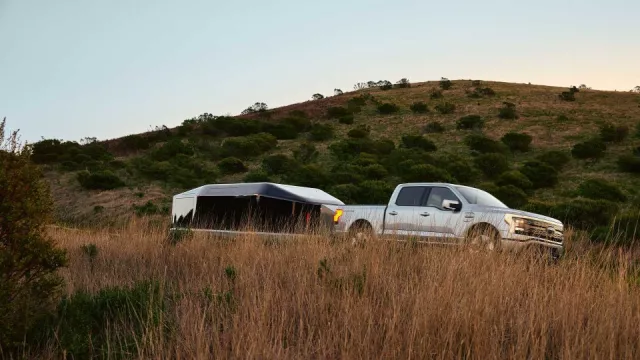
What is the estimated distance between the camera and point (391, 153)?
116ft

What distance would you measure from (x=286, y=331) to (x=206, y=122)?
4573cm

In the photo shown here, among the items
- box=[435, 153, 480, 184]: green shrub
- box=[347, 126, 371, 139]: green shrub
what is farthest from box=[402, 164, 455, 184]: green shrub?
box=[347, 126, 371, 139]: green shrub

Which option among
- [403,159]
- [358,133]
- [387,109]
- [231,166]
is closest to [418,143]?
[403,159]

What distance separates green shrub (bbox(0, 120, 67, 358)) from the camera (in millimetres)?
4953

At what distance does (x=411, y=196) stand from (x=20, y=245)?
9054 millimetres

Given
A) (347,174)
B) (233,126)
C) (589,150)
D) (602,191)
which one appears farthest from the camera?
(233,126)

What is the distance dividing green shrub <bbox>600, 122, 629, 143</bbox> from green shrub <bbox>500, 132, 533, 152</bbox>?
438 centimetres

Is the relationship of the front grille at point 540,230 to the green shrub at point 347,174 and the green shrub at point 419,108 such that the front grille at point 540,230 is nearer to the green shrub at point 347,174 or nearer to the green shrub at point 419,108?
the green shrub at point 347,174

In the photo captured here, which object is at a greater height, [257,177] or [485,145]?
[485,145]

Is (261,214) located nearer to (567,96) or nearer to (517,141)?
(517,141)

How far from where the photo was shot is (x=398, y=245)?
9133 millimetres

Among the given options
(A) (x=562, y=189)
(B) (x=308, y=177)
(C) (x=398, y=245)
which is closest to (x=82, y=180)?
(B) (x=308, y=177)

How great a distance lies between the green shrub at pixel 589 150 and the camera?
3319cm

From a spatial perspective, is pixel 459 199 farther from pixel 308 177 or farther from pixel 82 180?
pixel 82 180
